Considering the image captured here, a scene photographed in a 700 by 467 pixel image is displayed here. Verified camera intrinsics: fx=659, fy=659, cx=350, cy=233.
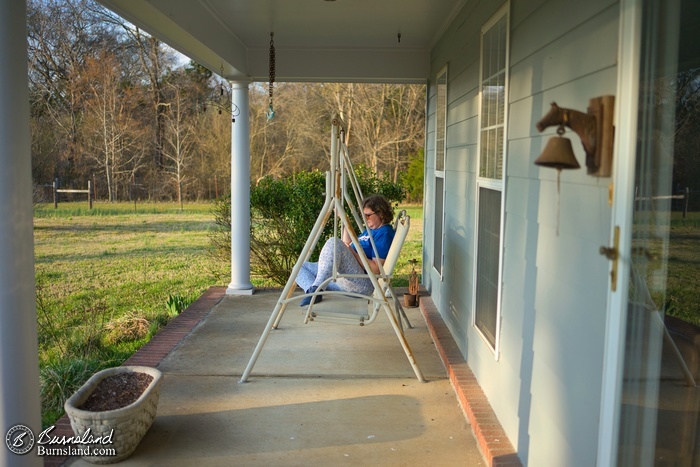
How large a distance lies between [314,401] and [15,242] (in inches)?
78.6

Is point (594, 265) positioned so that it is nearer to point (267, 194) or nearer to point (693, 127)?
point (693, 127)

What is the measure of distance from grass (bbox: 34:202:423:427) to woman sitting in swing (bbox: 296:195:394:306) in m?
1.68

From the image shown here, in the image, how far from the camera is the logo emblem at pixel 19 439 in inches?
90.6

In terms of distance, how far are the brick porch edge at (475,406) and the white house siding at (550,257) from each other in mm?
54

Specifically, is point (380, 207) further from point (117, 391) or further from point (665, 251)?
point (665, 251)

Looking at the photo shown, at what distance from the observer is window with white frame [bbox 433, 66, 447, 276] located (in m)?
5.78

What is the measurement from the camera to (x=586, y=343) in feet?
6.81

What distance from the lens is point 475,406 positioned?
3520 mm

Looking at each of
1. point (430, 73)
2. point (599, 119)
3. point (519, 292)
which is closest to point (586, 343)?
point (599, 119)

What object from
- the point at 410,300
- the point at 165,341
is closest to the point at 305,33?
the point at 410,300

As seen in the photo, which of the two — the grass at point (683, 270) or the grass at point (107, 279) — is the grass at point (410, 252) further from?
the grass at point (683, 270)

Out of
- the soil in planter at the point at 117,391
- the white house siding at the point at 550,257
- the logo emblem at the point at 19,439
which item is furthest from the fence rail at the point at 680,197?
→ the soil in planter at the point at 117,391

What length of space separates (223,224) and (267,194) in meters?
0.99

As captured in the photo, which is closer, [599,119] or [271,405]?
[599,119]
